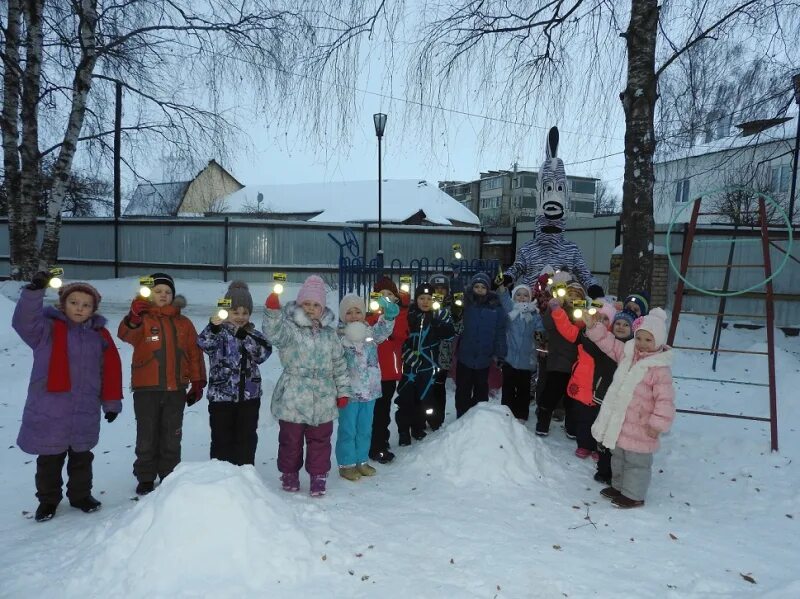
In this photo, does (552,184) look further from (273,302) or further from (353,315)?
(273,302)

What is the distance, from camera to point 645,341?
4098mm

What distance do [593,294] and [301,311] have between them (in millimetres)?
3850

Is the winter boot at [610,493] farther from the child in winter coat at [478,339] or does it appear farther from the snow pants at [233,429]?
the snow pants at [233,429]

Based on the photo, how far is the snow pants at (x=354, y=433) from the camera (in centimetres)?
427

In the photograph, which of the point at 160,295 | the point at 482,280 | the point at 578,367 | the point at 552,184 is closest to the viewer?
the point at 160,295

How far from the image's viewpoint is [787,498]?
164 inches

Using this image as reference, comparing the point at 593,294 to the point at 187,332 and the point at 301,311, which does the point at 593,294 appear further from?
the point at 187,332

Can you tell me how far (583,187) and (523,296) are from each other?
58.6 m

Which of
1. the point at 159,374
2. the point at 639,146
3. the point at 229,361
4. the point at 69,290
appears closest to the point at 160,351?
the point at 159,374

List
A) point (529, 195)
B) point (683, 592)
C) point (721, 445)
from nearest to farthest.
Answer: point (683, 592) → point (721, 445) → point (529, 195)

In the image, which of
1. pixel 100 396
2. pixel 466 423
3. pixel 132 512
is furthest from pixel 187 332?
pixel 466 423

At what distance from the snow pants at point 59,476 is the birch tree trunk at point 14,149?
7304mm

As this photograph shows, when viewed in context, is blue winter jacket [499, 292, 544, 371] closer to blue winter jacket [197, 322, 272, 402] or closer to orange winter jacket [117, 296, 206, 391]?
blue winter jacket [197, 322, 272, 402]

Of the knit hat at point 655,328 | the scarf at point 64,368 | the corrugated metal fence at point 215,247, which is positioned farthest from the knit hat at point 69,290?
the corrugated metal fence at point 215,247
